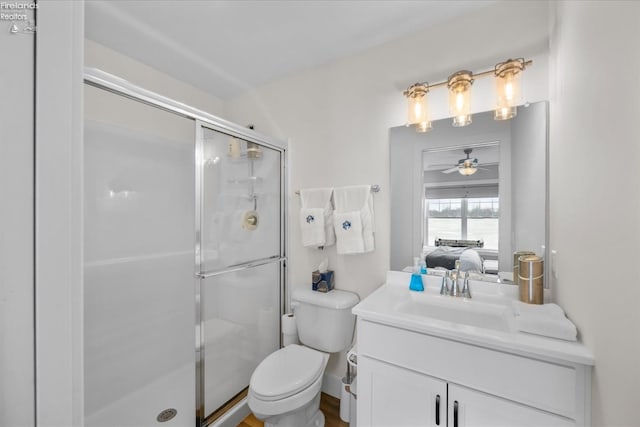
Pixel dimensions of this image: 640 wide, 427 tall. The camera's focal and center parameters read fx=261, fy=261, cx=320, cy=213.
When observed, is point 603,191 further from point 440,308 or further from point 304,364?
point 304,364

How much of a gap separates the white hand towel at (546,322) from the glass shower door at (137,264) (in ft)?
5.62

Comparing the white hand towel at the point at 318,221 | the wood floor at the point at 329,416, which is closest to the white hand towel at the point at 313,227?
the white hand towel at the point at 318,221

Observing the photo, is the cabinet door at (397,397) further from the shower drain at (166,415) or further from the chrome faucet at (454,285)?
the shower drain at (166,415)

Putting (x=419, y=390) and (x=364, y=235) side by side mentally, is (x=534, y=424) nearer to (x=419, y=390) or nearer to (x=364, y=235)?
(x=419, y=390)

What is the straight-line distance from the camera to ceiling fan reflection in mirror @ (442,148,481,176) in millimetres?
1426

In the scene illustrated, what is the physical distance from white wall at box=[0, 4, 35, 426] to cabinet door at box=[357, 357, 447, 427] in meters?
1.16

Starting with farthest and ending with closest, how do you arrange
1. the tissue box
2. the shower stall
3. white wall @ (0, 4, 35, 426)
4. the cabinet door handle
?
the tissue box → the shower stall → the cabinet door handle → white wall @ (0, 4, 35, 426)

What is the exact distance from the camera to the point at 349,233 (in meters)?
1.65

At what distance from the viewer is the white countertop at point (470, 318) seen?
2.89 feet

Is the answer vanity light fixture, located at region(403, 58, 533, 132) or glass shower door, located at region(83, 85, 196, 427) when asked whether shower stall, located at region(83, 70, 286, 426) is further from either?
vanity light fixture, located at region(403, 58, 533, 132)

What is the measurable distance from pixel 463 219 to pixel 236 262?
1394 mm

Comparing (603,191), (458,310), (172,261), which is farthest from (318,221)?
(603,191)

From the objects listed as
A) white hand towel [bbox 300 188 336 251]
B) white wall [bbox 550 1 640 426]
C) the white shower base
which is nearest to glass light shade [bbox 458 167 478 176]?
white wall [bbox 550 1 640 426]

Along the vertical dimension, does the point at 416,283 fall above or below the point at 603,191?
below
